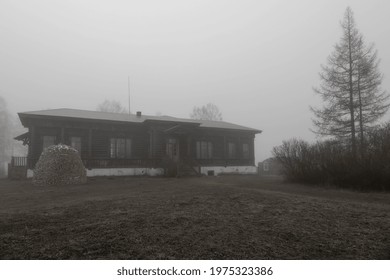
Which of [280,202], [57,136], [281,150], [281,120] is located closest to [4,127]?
[57,136]

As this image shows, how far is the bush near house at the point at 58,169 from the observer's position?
13.9 meters

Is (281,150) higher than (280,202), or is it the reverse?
(281,150)

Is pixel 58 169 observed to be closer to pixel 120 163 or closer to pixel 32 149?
pixel 32 149

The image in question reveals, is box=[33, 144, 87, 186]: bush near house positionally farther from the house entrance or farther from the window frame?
the house entrance

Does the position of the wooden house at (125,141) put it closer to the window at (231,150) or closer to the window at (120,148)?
the window at (120,148)

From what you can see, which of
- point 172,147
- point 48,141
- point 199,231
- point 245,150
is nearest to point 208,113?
point 245,150

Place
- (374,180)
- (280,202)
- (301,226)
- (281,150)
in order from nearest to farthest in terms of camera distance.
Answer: (301,226) → (280,202) → (374,180) → (281,150)

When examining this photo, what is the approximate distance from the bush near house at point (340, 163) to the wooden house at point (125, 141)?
870cm

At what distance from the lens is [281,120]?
171 meters

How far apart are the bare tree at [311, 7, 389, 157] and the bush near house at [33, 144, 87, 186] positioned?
18.9 meters

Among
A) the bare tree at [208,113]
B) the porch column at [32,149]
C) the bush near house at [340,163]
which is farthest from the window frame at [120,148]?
the bare tree at [208,113]

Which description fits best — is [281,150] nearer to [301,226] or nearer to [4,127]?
[301,226]

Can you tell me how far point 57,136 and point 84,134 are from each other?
1911mm

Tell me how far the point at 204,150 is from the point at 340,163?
14572mm
